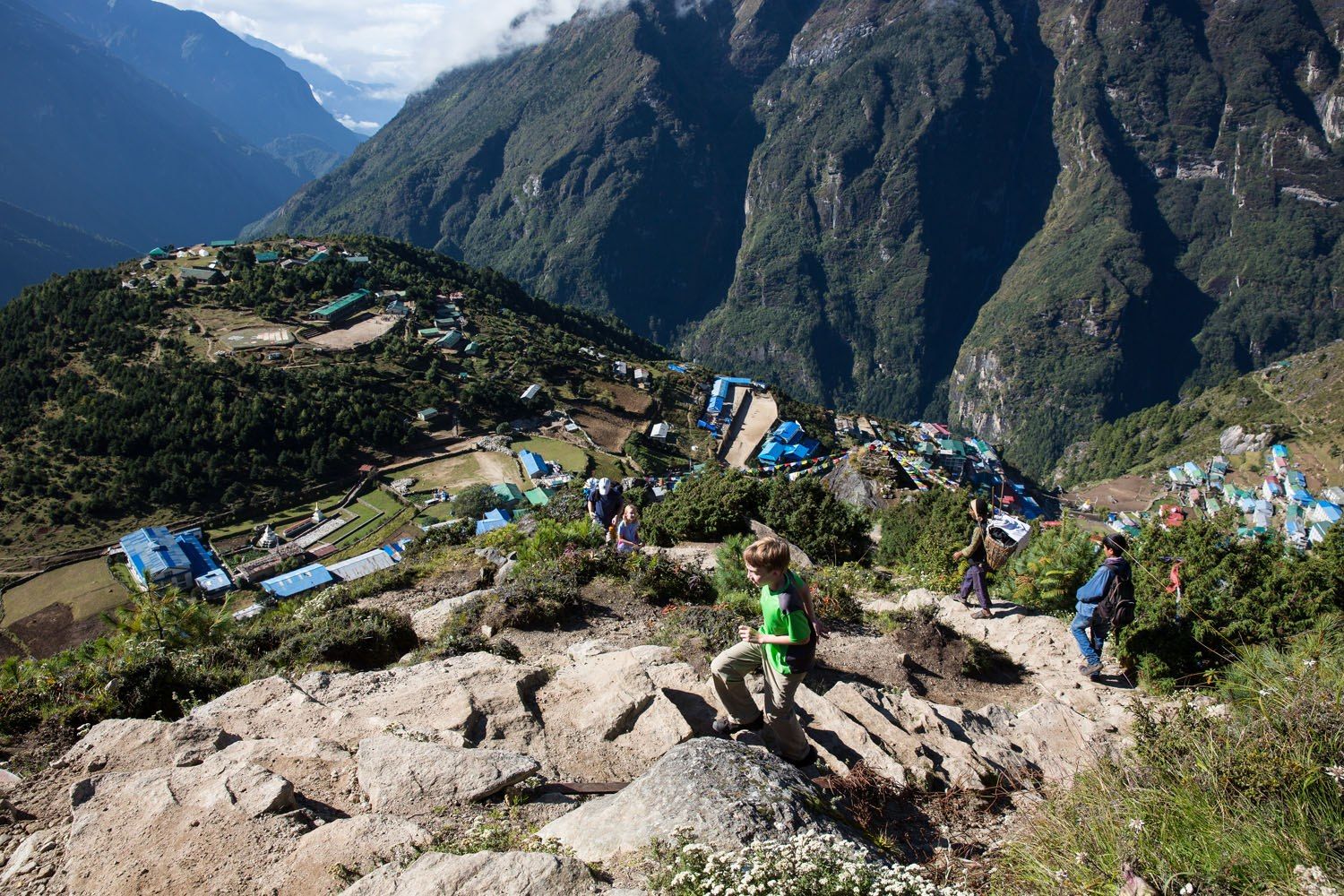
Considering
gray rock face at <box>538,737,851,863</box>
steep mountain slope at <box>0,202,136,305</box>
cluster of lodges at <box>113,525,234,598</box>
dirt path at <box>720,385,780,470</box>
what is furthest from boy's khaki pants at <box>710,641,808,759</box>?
steep mountain slope at <box>0,202,136,305</box>

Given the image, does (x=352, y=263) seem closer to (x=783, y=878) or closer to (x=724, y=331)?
(x=783, y=878)

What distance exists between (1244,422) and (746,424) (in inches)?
2502

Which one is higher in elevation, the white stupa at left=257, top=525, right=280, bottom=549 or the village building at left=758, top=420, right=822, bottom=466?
the village building at left=758, top=420, right=822, bottom=466

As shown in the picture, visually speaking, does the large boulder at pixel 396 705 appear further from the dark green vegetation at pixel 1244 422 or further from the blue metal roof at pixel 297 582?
the dark green vegetation at pixel 1244 422

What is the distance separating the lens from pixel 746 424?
6288 centimetres

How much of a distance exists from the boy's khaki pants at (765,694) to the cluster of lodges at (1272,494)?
4505 centimetres

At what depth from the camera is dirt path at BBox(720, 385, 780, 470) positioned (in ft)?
190

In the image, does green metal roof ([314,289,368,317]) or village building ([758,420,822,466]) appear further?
green metal roof ([314,289,368,317])

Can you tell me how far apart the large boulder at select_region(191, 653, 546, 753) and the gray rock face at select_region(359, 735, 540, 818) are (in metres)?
0.39

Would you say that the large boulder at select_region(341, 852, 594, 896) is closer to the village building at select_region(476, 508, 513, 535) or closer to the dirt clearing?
the village building at select_region(476, 508, 513, 535)

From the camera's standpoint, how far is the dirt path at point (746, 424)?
58.0m

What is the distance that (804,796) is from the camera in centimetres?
344

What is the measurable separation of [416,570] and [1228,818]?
10.3 m

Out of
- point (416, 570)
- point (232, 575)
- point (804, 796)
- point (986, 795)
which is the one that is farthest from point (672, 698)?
point (232, 575)
